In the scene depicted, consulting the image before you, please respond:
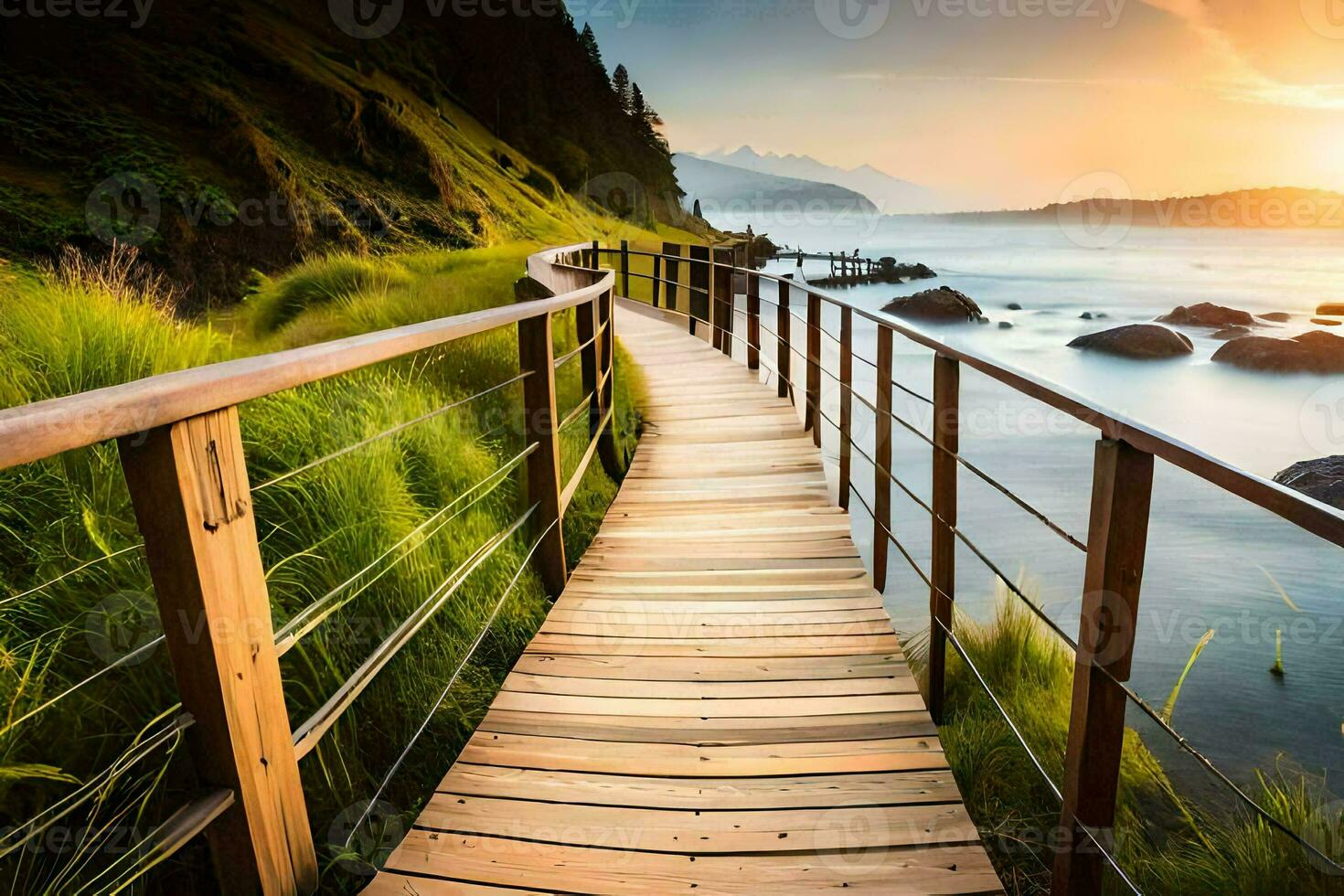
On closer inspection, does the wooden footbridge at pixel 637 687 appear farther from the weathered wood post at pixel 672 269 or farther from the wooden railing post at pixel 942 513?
Answer: the weathered wood post at pixel 672 269

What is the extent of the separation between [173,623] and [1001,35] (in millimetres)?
95889

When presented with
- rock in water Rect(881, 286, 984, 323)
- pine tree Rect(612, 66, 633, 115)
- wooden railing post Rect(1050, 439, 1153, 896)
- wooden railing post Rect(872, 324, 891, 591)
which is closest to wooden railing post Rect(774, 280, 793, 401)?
wooden railing post Rect(872, 324, 891, 591)

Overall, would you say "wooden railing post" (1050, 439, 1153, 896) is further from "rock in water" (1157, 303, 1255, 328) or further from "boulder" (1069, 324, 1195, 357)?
"rock in water" (1157, 303, 1255, 328)

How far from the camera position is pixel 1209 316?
3081 centimetres

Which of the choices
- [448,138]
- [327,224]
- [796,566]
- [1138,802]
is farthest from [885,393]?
[448,138]

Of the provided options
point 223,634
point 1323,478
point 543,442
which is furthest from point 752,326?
point 1323,478

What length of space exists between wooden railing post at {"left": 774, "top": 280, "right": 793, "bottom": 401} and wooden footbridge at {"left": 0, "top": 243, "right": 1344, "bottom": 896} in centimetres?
237

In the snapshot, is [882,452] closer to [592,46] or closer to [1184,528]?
[1184,528]

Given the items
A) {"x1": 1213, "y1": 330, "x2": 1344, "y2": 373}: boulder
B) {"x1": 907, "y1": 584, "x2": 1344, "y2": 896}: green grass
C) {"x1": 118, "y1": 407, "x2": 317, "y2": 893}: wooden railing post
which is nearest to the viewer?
{"x1": 118, "y1": 407, "x2": 317, "y2": 893}: wooden railing post

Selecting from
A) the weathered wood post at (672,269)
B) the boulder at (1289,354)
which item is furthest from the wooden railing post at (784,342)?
the boulder at (1289,354)

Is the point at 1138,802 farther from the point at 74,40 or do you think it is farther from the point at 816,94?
the point at 816,94

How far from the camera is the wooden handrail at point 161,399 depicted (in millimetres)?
825

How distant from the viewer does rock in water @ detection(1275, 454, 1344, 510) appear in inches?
362

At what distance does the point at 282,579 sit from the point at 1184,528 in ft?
53.0
